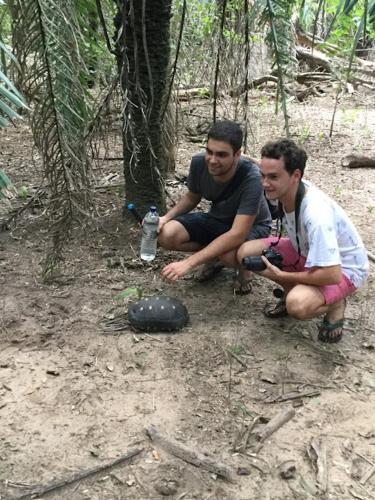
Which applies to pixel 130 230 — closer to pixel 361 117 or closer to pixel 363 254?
pixel 363 254

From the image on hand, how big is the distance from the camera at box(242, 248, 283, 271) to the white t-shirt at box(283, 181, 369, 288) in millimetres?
124

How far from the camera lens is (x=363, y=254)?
3.06 m

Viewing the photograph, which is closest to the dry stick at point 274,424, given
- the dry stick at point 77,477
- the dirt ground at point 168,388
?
the dirt ground at point 168,388

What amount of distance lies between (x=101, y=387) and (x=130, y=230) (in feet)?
6.04

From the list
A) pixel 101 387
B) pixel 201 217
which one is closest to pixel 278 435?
pixel 101 387

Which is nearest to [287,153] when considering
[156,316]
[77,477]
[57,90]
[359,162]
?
[156,316]

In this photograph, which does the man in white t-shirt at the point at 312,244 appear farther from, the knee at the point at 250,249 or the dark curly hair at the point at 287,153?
the knee at the point at 250,249

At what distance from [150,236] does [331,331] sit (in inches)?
53.0

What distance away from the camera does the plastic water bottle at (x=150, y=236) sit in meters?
3.63

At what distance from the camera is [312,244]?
110 inches

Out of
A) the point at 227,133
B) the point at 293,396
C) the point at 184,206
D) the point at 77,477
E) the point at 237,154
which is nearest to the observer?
the point at 77,477

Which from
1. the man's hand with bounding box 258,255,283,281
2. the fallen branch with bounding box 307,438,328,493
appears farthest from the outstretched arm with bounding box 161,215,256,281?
the fallen branch with bounding box 307,438,328,493

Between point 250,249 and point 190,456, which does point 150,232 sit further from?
point 190,456

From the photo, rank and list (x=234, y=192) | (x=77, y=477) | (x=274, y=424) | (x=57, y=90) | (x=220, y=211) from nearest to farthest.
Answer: (x=77, y=477) < (x=274, y=424) < (x=57, y=90) < (x=234, y=192) < (x=220, y=211)
